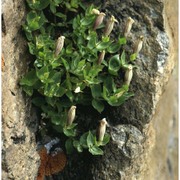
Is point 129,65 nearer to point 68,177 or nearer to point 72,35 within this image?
point 72,35

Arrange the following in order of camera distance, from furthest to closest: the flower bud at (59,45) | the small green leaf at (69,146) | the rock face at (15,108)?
the small green leaf at (69,146) → the flower bud at (59,45) → the rock face at (15,108)

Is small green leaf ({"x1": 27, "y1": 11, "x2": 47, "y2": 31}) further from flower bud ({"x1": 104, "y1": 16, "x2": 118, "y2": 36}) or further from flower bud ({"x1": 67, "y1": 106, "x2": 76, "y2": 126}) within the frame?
flower bud ({"x1": 67, "y1": 106, "x2": 76, "y2": 126})

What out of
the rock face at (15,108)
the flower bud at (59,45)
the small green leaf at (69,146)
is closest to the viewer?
the rock face at (15,108)

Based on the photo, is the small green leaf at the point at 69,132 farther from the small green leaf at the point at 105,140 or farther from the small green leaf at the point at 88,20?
the small green leaf at the point at 88,20

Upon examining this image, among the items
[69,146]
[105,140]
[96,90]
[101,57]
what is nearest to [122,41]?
[101,57]

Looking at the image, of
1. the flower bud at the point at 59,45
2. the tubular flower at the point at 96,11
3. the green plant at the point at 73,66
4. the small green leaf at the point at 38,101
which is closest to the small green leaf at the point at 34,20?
the green plant at the point at 73,66

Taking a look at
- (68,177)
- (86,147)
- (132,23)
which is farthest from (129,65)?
(68,177)

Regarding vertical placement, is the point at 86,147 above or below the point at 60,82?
below

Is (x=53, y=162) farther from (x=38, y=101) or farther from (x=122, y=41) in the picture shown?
(x=122, y=41)

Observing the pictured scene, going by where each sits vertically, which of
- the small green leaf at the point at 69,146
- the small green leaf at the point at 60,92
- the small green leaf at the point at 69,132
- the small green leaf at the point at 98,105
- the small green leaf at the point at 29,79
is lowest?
the small green leaf at the point at 69,146
